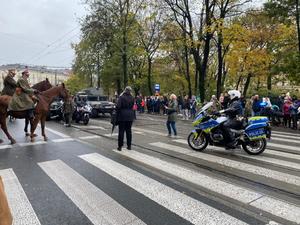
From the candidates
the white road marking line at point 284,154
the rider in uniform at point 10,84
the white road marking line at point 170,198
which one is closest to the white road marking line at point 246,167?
the white road marking line at point 284,154

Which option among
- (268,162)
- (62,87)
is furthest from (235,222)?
(62,87)

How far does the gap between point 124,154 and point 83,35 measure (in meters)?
29.8

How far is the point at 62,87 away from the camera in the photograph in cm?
1390

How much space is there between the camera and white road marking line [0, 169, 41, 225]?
14.9 ft

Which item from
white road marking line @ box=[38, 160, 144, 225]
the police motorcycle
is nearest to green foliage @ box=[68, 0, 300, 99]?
the police motorcycle

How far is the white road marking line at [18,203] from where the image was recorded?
4.54 meters

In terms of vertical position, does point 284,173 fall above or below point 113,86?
below

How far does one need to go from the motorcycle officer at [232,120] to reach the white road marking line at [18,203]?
5.46 metres

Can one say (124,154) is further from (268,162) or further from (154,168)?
(268,162)

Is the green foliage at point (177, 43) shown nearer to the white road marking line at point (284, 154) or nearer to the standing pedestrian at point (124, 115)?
the white road marking line at point (284, 154)

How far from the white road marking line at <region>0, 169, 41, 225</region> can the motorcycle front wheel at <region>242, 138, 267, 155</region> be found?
19.4ft

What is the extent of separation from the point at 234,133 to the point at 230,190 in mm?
3735

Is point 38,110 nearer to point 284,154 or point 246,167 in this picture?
point 246,167

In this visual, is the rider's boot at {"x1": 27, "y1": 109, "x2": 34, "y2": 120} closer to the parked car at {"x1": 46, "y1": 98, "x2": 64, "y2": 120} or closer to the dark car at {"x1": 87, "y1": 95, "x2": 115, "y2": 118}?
the parked car at {"x1": 46, "y1": 98, "x2": 64, "y2": 120}
